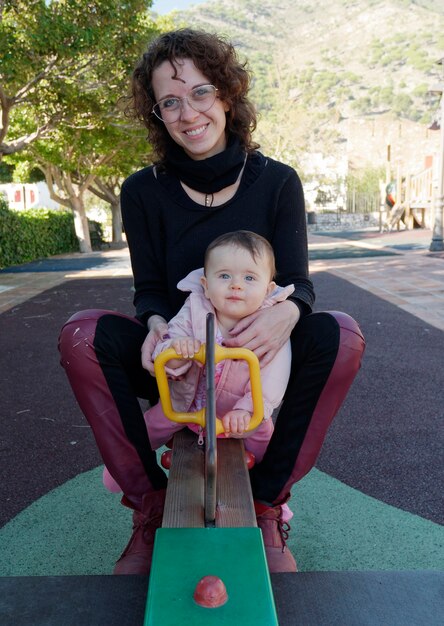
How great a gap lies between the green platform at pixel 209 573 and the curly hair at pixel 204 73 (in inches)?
56.7

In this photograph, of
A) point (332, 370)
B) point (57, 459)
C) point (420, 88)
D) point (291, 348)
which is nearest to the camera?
point (332, 370)

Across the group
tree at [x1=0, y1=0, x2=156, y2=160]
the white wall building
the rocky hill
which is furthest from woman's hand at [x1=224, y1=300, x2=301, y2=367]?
the rocky hill

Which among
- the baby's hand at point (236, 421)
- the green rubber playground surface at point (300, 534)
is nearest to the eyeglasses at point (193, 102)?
the baby's hand at point (236, 421)

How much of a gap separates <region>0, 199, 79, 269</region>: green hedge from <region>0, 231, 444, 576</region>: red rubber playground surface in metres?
9.26

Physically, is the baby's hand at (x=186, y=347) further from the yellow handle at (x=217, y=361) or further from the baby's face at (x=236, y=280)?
the baby's face at (x=236, y=280)

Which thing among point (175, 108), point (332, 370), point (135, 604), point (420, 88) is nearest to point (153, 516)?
point (135, 604)

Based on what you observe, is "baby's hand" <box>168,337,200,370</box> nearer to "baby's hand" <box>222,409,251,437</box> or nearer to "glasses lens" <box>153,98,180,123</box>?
"baby's hand" <box>222,409,251,437</box>

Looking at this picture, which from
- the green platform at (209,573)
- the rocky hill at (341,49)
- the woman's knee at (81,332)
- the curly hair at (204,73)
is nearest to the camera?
the green platform at (209,573)

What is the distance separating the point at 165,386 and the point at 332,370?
1.60ft

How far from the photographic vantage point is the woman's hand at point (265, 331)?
6.01 feet

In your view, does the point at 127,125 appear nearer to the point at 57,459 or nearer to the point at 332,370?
the point at 57,459

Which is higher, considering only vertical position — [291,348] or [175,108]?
[175,108]

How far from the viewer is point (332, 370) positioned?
1831 millimetres

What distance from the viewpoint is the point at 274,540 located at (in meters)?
1.83
